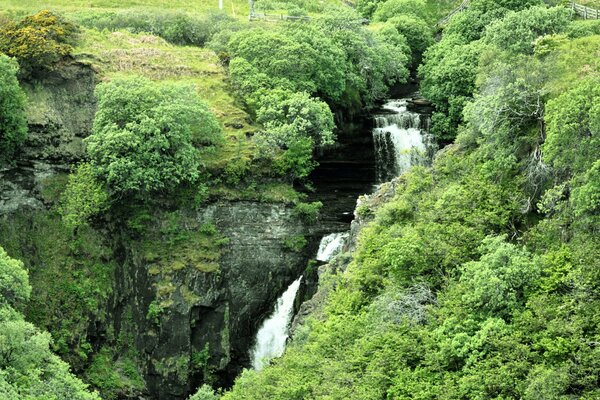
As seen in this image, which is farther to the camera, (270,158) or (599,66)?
(270,158)

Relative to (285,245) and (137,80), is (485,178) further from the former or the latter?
(137,80)

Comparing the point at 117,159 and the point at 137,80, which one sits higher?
the point at 137,80

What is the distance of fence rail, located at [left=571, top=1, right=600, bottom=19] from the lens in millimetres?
72312

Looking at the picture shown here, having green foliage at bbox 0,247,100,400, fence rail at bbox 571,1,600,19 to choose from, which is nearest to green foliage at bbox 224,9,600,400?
green foliage at bbox 0,247,100,400

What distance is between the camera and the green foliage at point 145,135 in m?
52.6

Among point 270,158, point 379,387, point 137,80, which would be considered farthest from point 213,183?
point 379,387

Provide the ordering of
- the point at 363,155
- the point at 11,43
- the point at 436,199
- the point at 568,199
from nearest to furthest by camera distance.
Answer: the point at 568,199, the point at 436,199, the point at 11,43, the point at 363,155

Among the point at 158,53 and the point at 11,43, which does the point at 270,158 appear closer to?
the point at 158,53

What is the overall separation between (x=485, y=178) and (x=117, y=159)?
23.7 metres

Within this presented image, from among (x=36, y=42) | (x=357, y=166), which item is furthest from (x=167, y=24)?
(x=357, y=166)

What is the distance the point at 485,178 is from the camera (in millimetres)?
42312

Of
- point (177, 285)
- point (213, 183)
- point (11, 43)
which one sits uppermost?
point (11, 43)

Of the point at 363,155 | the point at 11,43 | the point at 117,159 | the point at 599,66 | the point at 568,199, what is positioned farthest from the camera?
the point at 363,155

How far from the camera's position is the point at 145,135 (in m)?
53.3
